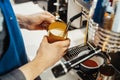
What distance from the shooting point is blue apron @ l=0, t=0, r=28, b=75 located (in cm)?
77

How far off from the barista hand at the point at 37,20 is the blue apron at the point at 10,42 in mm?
190

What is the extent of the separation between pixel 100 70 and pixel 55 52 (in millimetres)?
213

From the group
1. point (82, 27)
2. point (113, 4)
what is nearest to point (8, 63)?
point (113, 4)

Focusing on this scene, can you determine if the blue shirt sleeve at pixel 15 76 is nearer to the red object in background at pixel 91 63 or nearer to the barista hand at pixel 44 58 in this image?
the barista hand at pixel 44 58

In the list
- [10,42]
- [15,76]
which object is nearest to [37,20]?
[10,42]

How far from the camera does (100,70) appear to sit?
847 millimetres

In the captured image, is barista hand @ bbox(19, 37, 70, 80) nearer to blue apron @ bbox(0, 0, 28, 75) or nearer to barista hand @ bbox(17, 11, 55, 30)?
blue apron @ bbox(0, 0, 28, 75)

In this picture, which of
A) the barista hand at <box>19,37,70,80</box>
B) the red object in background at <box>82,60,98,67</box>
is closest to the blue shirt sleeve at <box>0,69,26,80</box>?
the barista hand at <box>19,37,70,80</box>

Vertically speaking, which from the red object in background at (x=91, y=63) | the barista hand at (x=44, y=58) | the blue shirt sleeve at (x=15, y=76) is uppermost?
the barista hand at (x=44, y=58)

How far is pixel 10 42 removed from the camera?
78 centimetres

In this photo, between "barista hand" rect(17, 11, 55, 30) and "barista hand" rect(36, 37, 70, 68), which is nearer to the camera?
"barista hand" rect(36, 37, 70, 68)

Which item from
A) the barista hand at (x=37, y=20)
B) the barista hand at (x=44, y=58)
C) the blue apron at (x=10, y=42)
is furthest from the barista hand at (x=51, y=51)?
the barista hand at (x=37, y=20)

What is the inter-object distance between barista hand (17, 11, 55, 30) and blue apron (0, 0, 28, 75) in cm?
19

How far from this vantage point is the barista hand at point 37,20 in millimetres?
995
